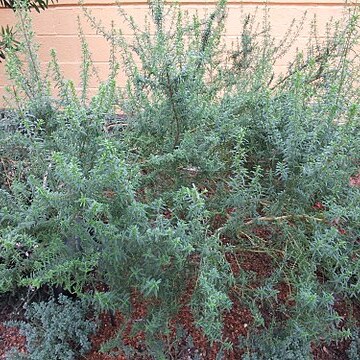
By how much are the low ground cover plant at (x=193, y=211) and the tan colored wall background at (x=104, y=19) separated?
2.35 metres

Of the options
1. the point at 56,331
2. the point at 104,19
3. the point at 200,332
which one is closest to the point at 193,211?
the point at 200,332

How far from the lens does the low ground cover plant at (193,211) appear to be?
1.70 m

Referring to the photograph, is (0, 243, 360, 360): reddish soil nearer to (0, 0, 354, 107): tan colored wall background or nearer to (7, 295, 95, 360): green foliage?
(7, 295, 95, 360): green foliage

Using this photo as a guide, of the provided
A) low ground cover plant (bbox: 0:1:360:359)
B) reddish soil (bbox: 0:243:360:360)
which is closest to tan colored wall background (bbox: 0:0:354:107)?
low ground cover plant (bbox: 0:1:360:359)

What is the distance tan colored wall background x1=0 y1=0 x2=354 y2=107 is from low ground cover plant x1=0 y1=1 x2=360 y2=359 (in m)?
2.35

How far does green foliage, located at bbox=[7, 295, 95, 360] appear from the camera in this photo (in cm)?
219

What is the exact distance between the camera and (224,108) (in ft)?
7.38

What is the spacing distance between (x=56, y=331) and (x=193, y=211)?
0.98 meters

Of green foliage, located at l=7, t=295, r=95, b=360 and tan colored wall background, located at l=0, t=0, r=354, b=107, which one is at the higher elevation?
tan colored wall background, located at l=0, t=0, r=354, b=107

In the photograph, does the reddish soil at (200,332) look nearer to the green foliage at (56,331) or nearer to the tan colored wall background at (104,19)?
the green foliage at (56,331)

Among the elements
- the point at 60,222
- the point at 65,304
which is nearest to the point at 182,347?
the point at 65,304

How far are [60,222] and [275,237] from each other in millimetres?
920

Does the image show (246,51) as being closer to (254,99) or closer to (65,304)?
(254,99)

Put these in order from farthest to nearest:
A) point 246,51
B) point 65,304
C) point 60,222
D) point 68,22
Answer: point 68,22, point 246,51, point 65,304, point 60,222
